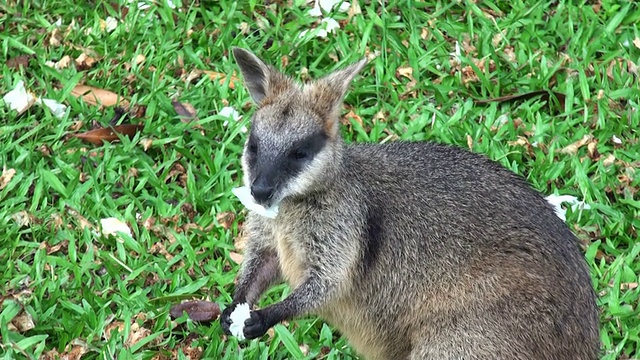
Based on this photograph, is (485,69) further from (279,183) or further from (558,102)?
(279,183)

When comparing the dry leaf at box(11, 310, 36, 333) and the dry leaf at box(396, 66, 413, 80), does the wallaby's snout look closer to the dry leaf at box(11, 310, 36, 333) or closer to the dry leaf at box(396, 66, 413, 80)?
the dry leaf at box(11, 310, 36, 333)


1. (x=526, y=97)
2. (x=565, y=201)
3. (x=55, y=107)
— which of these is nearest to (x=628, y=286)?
(x=565, y=201)

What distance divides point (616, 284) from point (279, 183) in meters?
2.10

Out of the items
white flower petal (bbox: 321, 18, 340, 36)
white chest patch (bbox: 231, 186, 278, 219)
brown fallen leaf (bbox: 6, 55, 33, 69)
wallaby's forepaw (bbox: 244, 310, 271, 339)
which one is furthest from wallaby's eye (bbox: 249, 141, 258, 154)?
brown fallen leaf (bbox: 6, 55, 33, 69)

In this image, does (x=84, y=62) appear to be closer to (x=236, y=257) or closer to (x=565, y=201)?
(x=236, y=257)

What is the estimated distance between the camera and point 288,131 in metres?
5.05

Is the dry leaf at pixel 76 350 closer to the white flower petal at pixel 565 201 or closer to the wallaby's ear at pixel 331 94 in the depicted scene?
the wallaby's ear at pixel 331 94

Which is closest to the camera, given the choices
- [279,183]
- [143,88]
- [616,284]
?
[279,183]

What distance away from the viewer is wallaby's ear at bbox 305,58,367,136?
523cm

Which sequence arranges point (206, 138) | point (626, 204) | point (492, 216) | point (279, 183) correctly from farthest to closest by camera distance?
point (206, 138) < point (626, 204) < point (492, 216) < point (279, 183)

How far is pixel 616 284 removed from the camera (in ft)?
19.5

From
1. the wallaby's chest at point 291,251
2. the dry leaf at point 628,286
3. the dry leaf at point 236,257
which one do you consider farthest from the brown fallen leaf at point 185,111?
the dry leaf at point 628,286

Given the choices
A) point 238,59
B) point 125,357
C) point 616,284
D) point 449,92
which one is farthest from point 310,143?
point 449,92

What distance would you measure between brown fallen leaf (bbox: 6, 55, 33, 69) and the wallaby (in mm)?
2733
